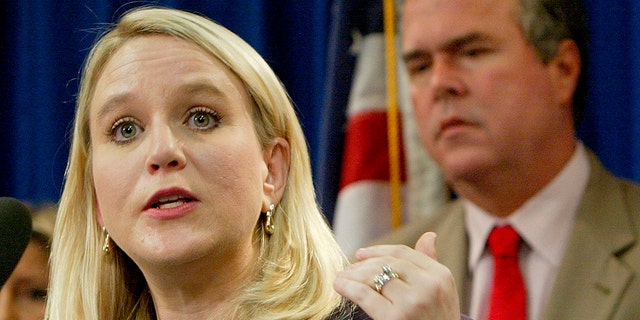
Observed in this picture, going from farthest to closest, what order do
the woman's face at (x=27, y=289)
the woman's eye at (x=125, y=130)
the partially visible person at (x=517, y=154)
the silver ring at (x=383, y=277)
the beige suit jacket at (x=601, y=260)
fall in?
the woman's face at (x=27, y=289), the partially visible person at (x=517, y=154), the beige suit jacket at (x=601, y=260), the woman's eye at (x=125, y=130), the silver ring at (x=383, y=277)

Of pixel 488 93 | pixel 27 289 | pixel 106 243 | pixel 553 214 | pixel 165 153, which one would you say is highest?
pixel 165 153

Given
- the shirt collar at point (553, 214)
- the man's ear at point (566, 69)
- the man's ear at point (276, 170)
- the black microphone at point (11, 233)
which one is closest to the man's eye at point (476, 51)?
the man's ear at point (566, 69)

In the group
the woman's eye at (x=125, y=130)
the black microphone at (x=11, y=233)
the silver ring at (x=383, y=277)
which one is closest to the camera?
the silver ring at (x=383, y=277)

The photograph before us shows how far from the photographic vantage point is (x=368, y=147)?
240 centimetres

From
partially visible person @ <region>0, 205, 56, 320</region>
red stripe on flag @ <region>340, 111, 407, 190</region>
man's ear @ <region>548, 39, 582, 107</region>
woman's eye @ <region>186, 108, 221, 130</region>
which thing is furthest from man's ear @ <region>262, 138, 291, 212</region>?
partially visible person @ <region>0, 205, 56, 320</region>

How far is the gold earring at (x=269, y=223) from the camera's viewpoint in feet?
5.23

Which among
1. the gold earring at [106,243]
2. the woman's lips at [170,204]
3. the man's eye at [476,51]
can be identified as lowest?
the gold earring at [106,243]

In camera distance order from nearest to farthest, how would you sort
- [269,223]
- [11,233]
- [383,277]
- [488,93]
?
[383,277]
[11,233]
[269,223]
[488,93]

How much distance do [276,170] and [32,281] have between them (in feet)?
3.17

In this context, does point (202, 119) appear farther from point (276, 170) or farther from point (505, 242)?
point (505, 242)

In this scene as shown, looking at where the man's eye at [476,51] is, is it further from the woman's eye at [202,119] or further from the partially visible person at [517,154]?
the woman's eye at [202,119]

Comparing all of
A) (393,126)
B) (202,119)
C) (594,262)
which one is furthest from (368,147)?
(202,119)

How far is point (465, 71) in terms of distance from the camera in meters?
2.01

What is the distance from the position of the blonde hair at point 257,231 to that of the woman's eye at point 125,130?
0.45ft
